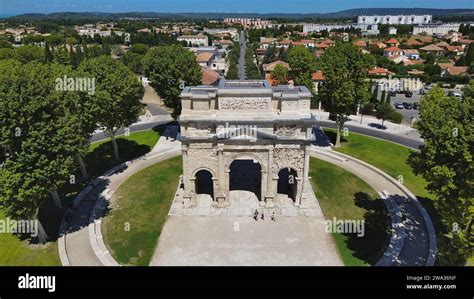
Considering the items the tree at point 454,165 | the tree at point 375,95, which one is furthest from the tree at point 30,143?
the tree at point 375,95

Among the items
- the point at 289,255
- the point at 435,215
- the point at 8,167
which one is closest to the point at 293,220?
the point at 289,255

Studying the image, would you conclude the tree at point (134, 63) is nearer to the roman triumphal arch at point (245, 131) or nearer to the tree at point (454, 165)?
the roman triumphal arch at point (245, 131)

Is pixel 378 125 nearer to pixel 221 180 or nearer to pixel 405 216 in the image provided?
pixel 405 216

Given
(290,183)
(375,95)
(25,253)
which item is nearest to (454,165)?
(290,183)

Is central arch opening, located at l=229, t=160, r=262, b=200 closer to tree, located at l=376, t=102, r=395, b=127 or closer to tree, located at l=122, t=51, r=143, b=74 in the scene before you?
tree, located at l=376, t=102, r=395, b=127
